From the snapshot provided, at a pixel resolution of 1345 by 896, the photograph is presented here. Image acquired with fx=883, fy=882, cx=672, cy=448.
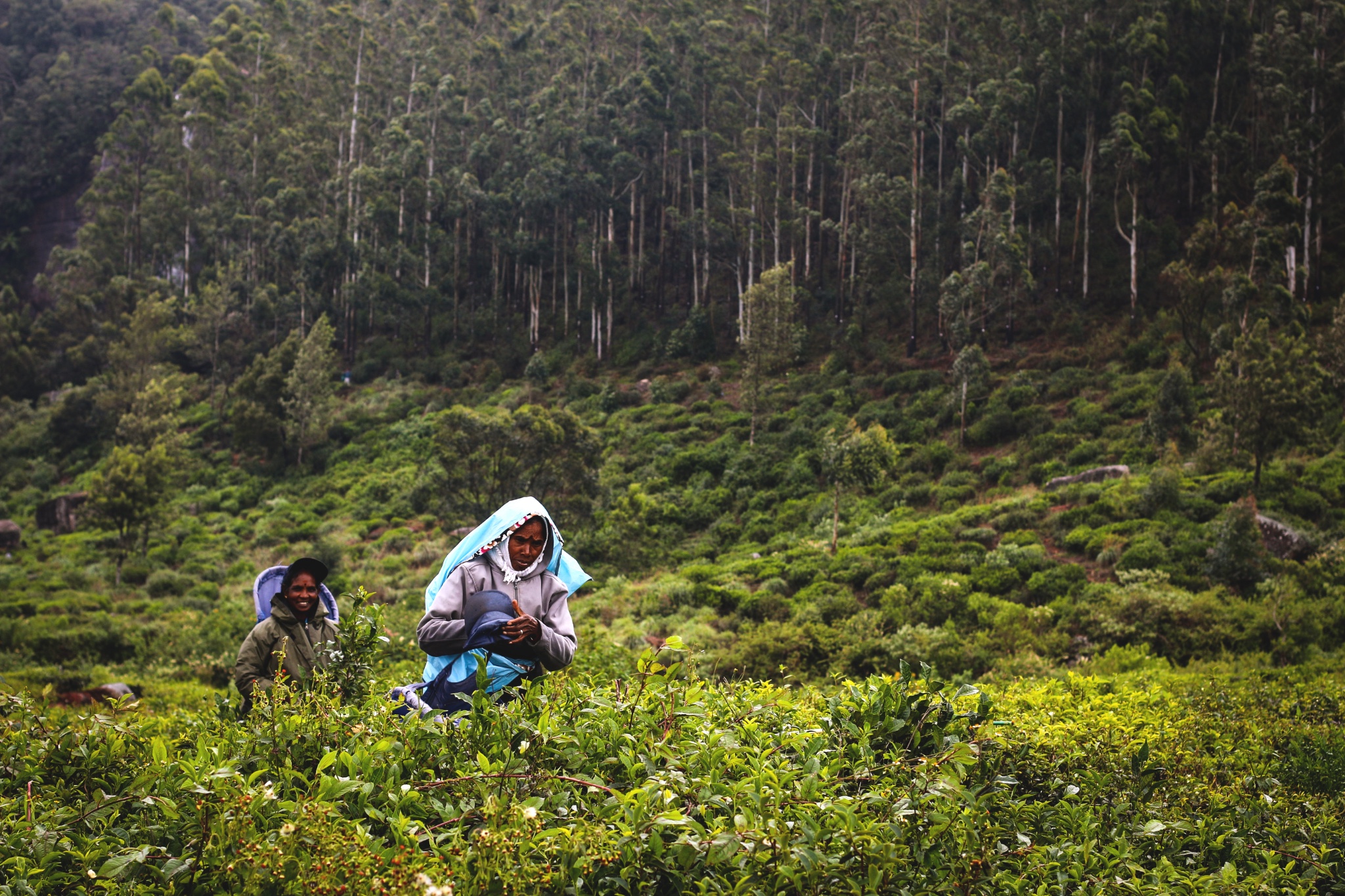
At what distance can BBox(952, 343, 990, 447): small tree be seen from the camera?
24.1 meters

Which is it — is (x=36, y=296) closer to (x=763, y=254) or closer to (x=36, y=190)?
(x=36, y=190)

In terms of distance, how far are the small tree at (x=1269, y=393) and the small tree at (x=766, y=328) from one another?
1338 cm

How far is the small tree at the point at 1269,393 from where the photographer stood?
15.1 m

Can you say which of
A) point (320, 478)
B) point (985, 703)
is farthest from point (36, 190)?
point (985, 703)

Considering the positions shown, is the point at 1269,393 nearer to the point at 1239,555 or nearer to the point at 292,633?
the point at 1239,555

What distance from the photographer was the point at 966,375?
24.2 m

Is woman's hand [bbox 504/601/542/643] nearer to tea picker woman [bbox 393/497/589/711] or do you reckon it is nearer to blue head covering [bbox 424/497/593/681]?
tea picker woman [bbox 393/497/589/711]

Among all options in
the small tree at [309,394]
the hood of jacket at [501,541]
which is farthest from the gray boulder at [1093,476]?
the small tree at [309,394]

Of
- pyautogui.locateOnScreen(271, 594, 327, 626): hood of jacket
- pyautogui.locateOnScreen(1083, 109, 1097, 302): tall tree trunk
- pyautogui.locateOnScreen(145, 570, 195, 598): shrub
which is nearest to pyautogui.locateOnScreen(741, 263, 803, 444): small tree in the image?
pyautogui.locateOnScreen(1083, 109, 1097, 302): tall tree trunk

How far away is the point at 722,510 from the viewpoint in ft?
78.2

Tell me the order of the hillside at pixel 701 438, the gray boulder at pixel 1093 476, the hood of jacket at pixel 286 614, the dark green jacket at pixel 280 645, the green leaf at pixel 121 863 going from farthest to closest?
1. the gray boulder at pixel 1093 476
2. the hood of jacket at pixel 286 614
3. the dark green jacket at pixel 280 645
4. the hillside at pixel 701 438
5. the green leaf at pixel 121 863

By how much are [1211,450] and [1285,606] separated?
7.53m

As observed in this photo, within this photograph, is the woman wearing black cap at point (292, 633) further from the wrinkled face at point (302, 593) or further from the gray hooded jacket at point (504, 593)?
the gray hooded jacket at point (504, 593)

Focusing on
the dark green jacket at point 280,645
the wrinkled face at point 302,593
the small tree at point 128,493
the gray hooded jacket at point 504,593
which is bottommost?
the small tree at point 128,493
